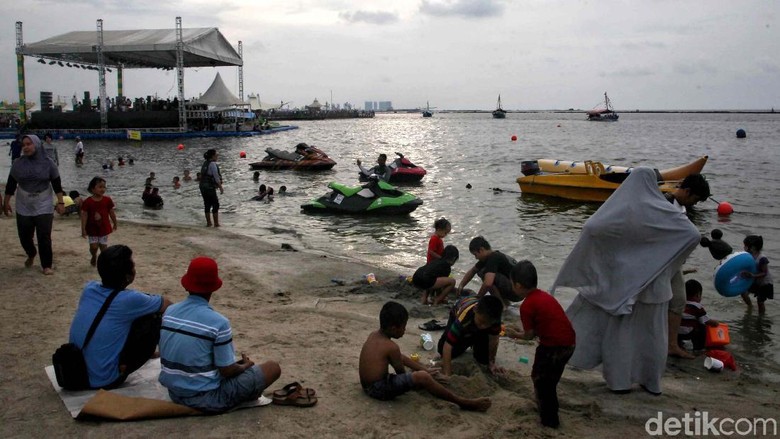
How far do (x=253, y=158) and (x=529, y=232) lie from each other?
2633 centimetres

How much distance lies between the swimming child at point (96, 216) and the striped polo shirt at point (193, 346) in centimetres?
545

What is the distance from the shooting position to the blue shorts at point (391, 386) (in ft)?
16.1

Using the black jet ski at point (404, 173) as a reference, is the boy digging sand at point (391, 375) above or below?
below

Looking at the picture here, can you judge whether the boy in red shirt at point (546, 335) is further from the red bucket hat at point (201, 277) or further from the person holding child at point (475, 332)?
the red bucket hat at point (201, 277)

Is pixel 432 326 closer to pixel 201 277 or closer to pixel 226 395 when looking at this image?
pixel 226 395

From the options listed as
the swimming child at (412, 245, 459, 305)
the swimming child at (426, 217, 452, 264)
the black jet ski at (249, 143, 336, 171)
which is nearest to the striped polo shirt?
the swimming child at (412, 245, 459, 305)

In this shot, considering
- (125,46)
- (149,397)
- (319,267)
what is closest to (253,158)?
(125,46)

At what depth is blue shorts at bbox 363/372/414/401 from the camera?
4.91m

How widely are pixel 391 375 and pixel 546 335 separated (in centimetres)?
131

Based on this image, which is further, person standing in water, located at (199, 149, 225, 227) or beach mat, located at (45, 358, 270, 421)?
person standing in water, located at (199, 149, 225, 227)

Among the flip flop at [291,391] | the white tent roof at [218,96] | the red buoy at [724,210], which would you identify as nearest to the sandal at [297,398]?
the flip flop at [291,391]

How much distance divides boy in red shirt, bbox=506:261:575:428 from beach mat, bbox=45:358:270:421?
2.22 m

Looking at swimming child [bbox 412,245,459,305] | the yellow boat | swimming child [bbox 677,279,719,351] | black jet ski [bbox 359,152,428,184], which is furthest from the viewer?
black jet ski [bbox 359,152,428,184]

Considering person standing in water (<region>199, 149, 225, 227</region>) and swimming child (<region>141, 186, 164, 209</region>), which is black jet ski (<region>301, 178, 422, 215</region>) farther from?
swimming child (<region>141, 186, 164, 209</region>)
